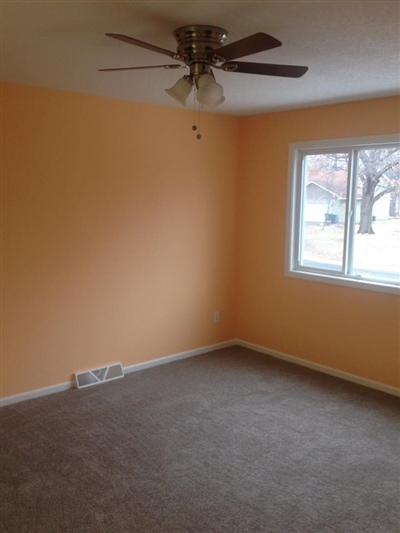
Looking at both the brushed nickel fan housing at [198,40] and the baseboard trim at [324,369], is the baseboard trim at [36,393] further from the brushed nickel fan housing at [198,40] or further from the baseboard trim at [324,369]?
the brushed nickel fan housing at [198,40]

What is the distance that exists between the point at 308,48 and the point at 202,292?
2.87 meters

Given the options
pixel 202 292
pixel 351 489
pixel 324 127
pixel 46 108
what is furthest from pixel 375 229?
pixel 46 108

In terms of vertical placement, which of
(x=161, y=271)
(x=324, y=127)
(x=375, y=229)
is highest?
(x=324, y=127)

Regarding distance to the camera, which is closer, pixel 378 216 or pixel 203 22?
pixel 203 22

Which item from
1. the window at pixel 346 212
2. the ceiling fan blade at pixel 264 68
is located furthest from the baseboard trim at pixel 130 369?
the ceiling fan blade at pixel 264 68

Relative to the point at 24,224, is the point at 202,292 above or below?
below

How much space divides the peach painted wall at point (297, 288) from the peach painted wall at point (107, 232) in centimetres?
21

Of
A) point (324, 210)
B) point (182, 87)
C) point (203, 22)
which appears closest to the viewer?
point (203, 22)

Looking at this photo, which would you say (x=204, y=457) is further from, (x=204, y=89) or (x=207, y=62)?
(x=207, y=62)

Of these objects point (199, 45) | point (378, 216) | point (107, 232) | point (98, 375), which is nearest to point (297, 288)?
point (378, 216)

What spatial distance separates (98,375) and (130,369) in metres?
0.35

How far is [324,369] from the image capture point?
448 cm

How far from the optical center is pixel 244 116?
4.97 m

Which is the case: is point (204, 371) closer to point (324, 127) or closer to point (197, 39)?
point (324, 127)
